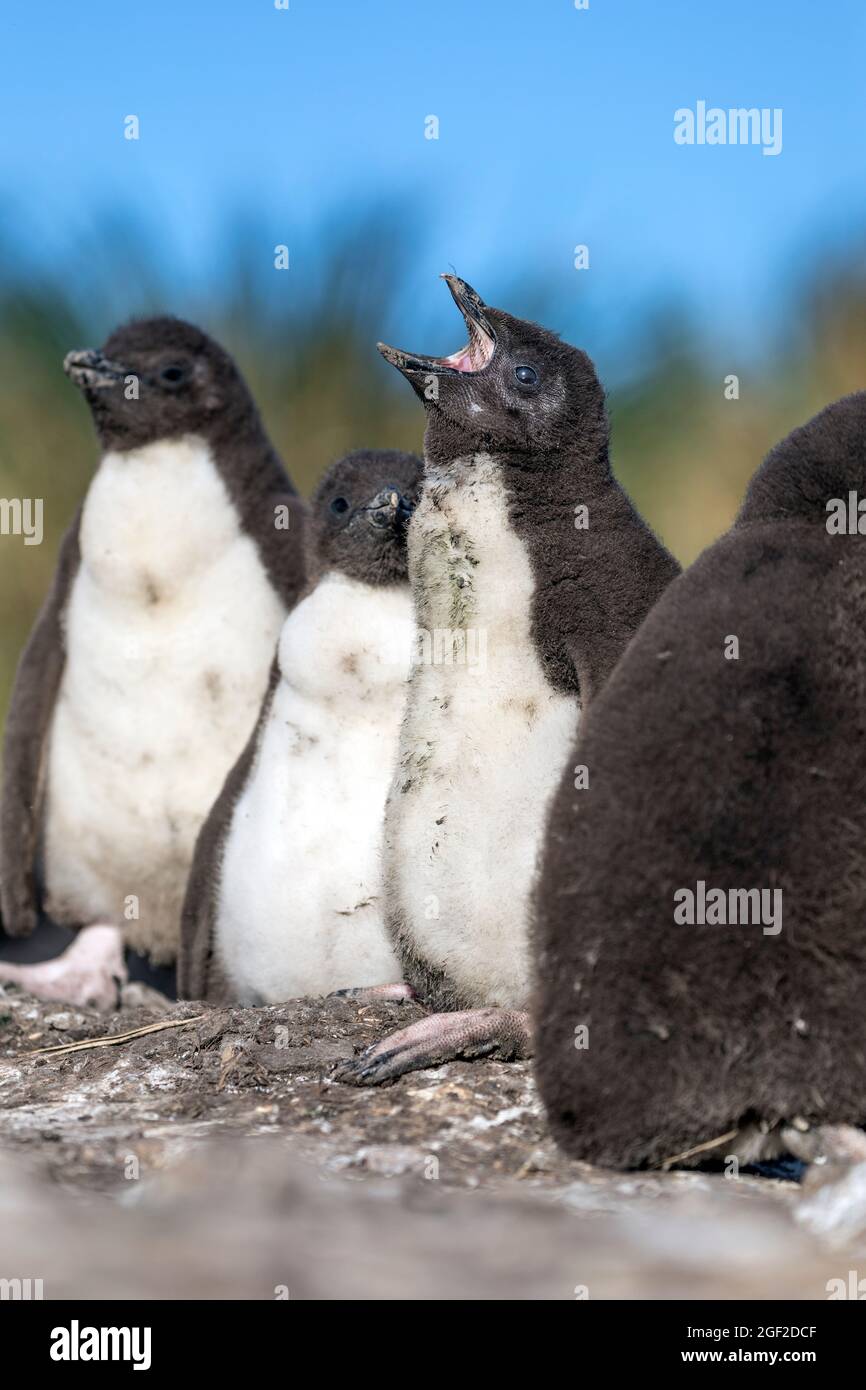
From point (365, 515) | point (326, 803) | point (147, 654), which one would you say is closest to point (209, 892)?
point (326, 803)

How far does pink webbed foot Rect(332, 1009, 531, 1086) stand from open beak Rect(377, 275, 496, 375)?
1.46 metres

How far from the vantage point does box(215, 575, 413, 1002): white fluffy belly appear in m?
4.77

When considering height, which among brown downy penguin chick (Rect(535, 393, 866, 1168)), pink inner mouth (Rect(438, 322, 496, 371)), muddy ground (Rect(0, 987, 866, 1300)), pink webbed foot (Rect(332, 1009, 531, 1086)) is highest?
pink inner mouth (Rect(438, 322, 496, 371))

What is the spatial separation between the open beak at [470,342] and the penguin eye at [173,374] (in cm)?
207

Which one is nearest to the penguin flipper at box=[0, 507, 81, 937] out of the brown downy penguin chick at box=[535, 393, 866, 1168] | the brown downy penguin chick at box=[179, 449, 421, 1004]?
the brown downy penguin chick at box=[179, 449, 421, 1004]

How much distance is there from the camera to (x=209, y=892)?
515 centimetres

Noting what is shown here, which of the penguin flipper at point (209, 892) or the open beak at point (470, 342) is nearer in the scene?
the open beak at point (470, 342)

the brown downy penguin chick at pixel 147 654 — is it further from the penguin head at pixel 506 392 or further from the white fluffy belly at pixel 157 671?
the penguin head at pixel 506 392

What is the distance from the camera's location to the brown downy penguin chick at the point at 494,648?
12.0 ft

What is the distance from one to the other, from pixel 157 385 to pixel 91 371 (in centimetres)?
23

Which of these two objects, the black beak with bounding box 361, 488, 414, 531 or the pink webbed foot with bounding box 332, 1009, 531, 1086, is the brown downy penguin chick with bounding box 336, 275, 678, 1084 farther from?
the black beak with bounding box 361, 488, 414, 531

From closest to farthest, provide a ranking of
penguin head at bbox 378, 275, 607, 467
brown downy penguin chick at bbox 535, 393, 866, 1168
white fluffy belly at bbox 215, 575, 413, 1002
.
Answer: brown downy penguin chick at bbox 535, 393, 866, 1168 < penguin head at bbox 378, 275, 607, 467 < white fluffy belly at bbox 215, 575, 413, 1002

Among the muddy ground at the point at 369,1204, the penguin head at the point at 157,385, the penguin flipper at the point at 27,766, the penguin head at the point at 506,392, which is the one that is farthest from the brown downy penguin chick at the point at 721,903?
the penguin flipper at the point at 27,766

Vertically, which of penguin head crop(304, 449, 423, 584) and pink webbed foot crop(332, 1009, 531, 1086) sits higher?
penguin head crop(304, 449, 423, 584)
